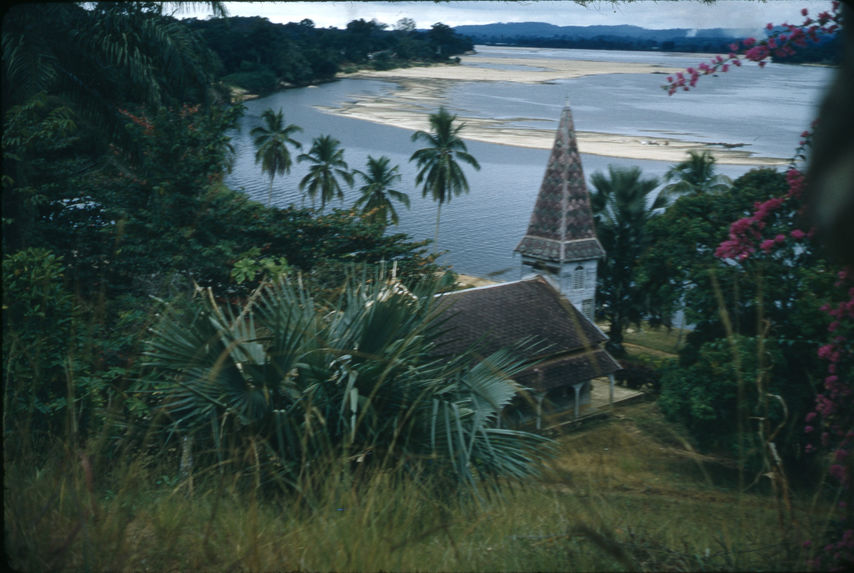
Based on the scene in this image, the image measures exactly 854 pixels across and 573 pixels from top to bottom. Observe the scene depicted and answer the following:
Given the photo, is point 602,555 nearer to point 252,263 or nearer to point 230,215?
point 252,263

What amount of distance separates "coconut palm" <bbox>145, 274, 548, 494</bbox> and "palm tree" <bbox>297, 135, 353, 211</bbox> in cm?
3722

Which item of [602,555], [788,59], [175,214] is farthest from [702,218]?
[602,555]

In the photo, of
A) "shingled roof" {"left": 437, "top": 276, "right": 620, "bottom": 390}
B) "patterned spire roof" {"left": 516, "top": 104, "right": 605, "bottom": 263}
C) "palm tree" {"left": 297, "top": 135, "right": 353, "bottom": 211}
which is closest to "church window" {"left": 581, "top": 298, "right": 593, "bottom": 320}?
"patterned spire roof" {"left": 516, "top": 104, "right": 605, "bottom": 263}

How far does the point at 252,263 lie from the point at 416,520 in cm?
1065

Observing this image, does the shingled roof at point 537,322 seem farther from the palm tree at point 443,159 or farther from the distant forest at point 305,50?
the palm tree at point 443,159

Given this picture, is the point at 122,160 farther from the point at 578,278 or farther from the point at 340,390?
the point at 578,278

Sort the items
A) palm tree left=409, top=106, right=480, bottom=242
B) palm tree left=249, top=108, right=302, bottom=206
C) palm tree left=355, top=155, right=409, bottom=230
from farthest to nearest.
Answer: palm tree left=409, top=106, right=480, bottom=242
palm tree left=355, top=155, right=409, bottom=230
palm tree left=249, top=108, right=302, bottom=206

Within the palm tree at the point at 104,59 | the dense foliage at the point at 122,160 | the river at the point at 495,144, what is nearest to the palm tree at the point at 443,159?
the river at the point at 495,144

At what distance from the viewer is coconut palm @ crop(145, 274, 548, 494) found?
12.1 feet

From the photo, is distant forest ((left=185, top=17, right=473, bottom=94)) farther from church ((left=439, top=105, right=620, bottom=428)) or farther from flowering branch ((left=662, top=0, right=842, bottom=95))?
church ((left=439, top=105, right=620, bottom=428))

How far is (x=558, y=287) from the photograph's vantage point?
32.8 meters

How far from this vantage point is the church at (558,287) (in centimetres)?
2670

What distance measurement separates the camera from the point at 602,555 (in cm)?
254

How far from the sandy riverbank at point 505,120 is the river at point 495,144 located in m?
0.61
